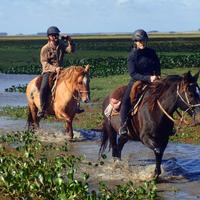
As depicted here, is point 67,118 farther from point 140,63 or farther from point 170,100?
point 170,100

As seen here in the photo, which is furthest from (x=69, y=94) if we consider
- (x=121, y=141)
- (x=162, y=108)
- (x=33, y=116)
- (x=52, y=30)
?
(x=162, y=108)

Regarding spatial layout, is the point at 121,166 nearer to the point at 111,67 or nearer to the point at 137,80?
the point at 137,80

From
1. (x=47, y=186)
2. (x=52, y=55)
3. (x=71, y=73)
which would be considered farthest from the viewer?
(x=52, y=55)

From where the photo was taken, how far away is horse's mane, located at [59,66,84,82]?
14125 mm

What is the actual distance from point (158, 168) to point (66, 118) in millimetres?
4723

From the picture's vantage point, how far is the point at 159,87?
34.8ft

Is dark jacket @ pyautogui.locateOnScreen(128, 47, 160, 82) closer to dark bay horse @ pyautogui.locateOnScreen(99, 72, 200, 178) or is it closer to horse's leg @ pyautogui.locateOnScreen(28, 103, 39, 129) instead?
dark bay horse @ pyautogui.locateOnScreen(99, 72, 200, 178)

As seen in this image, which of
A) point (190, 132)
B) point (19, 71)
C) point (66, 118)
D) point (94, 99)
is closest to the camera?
point (66, 118)

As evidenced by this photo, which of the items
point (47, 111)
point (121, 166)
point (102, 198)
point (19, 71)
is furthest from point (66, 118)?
point (19, 71)

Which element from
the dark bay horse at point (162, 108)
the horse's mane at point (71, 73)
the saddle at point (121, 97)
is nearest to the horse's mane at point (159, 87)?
the dark bay horse at point (162, 108)

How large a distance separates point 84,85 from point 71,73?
72 centimetres

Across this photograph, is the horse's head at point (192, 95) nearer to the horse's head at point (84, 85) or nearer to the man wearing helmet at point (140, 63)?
the man wearing helmet at point (140, 63)

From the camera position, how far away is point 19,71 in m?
44.0

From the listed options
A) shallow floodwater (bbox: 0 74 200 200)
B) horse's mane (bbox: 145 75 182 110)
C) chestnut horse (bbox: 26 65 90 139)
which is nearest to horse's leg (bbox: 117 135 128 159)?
shallow floodwater (bbox: 0 74 200 200)
